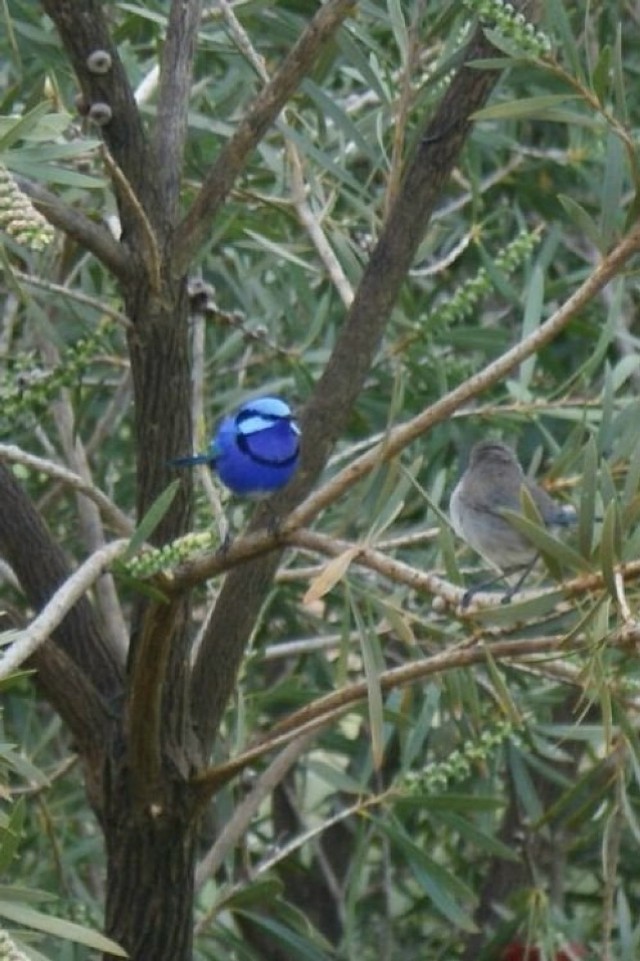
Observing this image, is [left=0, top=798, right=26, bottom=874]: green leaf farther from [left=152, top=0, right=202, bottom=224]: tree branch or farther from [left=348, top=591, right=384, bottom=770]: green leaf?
[left=152, top=0, right=202, bottom=224]: tree branch

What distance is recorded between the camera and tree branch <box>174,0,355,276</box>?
2.23m

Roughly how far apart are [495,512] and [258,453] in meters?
0.47

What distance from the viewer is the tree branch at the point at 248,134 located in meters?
2.23

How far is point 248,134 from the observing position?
229 cm

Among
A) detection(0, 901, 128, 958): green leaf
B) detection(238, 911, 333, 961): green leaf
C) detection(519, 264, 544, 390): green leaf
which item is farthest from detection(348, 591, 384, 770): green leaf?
detection(238, 911, 333, 961): green leaf

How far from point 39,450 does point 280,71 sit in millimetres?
1550

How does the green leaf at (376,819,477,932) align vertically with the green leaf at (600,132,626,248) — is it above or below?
below

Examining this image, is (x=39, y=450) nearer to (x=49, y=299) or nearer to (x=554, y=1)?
(x=49, y=299)

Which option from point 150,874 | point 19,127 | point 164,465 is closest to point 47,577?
point 164,465

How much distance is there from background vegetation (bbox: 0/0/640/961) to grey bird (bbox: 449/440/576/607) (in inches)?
1.7

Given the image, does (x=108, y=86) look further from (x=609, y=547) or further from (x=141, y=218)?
(x=609, y=547)

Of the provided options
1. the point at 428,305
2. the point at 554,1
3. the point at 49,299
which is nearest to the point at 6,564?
the point at 49,299

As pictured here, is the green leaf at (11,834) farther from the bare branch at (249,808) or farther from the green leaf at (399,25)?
the green leaf at (399,25)

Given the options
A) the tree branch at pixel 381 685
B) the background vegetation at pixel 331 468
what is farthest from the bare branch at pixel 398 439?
the tree branch at pixel 381 685
